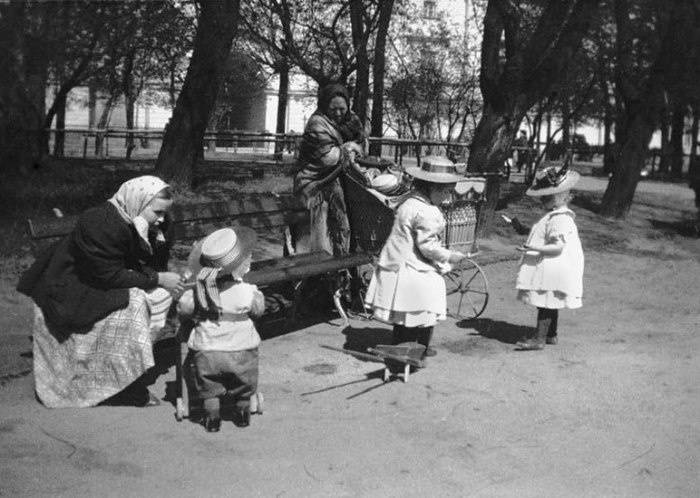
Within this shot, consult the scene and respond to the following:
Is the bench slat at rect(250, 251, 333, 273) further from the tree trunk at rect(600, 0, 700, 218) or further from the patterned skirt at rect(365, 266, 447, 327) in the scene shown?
the tree trunk at rect(600, 0, 700, 218)

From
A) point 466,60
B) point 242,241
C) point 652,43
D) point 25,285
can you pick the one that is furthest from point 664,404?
point 466,60

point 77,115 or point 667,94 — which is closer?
point 667,94

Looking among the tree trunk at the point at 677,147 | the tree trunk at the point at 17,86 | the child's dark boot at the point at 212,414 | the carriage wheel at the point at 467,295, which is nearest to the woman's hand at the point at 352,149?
the carriage wheel at the point at 467,295

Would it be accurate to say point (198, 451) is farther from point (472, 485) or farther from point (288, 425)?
point (472, 485)

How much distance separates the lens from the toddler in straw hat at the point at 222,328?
5031mm

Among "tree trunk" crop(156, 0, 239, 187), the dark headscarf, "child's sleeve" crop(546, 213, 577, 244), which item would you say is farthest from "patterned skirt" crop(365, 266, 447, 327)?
"tree trunk" crop(156, 0, 239, 187)

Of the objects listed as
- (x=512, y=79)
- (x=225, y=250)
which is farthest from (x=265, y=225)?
(x=512, y=79)

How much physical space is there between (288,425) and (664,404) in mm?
2547

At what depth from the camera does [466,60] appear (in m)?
29.8

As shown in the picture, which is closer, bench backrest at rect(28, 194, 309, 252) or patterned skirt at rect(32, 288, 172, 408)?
patterned skirt at rect(32, 288, 172, 408)

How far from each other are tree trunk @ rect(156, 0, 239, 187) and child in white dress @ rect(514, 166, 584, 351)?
284 inches

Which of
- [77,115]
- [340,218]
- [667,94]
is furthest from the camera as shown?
[77,115]

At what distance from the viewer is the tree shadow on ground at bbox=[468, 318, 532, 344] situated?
7.90m

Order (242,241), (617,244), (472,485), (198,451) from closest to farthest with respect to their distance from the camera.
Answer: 1. (472,485)
2. (198,451)
3. (242,241)
4. (617,244)
